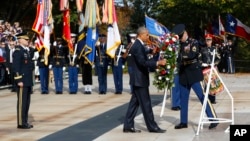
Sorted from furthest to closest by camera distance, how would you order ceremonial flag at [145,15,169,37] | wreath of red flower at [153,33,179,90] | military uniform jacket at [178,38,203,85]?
ceremonial flag at [145,15,169,37] → wreath of red flower at [153,33,179,90] → military uniform jacket at [178,38,203,85]

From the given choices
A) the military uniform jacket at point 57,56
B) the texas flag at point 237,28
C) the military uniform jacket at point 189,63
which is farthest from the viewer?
the texas flag at point 237,28

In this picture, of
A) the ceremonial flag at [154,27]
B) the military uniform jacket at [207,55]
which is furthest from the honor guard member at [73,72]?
the military uniform jacket at [207,55]

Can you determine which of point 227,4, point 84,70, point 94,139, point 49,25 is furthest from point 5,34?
point 227,4

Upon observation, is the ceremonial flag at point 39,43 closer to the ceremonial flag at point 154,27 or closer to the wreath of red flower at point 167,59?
the ceremonial flag at point 154,27

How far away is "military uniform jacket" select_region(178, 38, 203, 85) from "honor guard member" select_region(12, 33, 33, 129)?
10.3 feet

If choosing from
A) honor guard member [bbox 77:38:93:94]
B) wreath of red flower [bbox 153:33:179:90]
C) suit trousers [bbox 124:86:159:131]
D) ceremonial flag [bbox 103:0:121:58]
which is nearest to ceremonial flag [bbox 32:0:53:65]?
honor guard member [bbox 77:38:93:94]

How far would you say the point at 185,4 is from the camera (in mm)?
45812

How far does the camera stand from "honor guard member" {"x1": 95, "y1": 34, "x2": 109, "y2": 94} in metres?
19.9

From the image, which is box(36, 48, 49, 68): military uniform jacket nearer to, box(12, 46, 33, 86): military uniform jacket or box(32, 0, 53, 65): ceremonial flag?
box(32, 0, 53, 65): ceremonial flag

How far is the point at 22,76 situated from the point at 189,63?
3387 mm

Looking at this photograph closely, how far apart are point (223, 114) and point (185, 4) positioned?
3280cm

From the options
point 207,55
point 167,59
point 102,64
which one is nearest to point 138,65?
point 167,59

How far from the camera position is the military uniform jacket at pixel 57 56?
2041 cm

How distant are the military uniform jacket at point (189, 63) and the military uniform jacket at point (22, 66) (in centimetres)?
314
